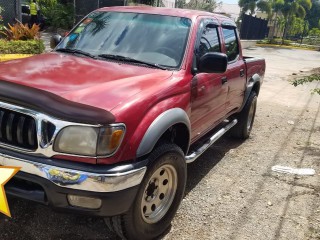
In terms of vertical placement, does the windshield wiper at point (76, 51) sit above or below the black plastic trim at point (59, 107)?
above

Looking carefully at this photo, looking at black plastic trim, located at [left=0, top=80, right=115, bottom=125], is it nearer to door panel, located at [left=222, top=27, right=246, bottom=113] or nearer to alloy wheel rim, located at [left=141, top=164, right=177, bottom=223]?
alloy wheel rim, located at [left=141, top=164, right=177, bottom=223]

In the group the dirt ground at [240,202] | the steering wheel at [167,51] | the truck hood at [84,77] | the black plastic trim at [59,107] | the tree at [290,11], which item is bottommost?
the dirt ground at [240,202]

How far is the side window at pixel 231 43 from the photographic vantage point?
4.84 metres

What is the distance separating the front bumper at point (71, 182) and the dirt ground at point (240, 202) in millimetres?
714

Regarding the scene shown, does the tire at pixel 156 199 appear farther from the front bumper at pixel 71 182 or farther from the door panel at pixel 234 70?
the door panel at pixel 234 70

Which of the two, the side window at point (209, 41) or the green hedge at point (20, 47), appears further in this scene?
the green hedge at point (20, 47)

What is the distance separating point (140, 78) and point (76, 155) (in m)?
0.95

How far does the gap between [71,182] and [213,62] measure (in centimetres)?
181

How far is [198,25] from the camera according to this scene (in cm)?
402

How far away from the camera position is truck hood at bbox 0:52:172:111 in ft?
8.75

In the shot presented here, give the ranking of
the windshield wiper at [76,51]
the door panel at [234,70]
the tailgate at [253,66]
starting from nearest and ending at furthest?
the windshield wiper at [76,51] < the door panel at [234,70] < the tailgate at [253,66]

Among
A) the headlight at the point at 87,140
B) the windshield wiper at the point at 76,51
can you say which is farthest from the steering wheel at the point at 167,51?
the headlight at the point at 87,140

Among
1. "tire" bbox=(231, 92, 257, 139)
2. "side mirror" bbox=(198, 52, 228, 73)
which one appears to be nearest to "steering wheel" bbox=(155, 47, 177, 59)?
"side mirror" bbox=(198, 52, 228, 73)

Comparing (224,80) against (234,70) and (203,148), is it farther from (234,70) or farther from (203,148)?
(203,148)
